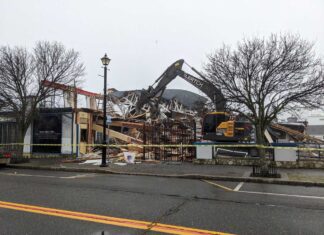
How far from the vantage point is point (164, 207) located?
274 inches

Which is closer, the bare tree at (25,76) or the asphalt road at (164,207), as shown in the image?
the asphalt road at (164,207)

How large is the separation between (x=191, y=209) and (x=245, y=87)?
7.35 meters

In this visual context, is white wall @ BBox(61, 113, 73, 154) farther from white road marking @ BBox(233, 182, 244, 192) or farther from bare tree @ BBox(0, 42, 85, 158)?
white road marking @ BBox(233, 182, 244, 192)

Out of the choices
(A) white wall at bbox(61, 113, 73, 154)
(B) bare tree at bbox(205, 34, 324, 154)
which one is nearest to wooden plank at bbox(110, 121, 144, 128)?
(A) white wall at bbox(61, 113, 73, 154)

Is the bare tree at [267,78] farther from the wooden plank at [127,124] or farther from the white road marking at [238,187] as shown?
the wooden plank at [127,124]

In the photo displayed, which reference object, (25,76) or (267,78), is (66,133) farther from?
(267,78)

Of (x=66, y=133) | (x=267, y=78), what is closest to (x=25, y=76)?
(x=66, y=133)

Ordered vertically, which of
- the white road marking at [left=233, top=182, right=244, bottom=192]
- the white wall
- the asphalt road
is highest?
the white wall

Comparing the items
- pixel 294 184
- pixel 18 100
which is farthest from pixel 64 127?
pixel 294 184

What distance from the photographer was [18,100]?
19.0 m

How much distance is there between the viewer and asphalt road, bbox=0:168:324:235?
5.41m

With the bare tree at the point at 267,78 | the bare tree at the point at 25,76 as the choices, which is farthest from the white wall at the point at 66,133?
the bare tree at the point at 267,78

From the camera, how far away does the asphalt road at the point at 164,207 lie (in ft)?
17.7

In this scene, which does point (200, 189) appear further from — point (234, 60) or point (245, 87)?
point (234, 60)
